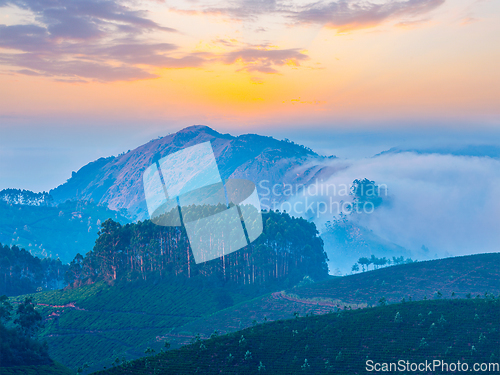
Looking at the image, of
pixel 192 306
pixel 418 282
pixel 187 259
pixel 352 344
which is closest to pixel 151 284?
pixel 187 259

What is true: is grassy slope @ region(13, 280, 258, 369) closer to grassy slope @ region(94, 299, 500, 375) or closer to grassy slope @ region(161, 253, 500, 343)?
grassy slope @ region(161, 253, 500, 343)

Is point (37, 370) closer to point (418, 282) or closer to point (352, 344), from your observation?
point (352, 344)

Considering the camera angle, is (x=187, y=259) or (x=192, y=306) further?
(x=187, y=259)

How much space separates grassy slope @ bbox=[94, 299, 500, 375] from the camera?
196ft

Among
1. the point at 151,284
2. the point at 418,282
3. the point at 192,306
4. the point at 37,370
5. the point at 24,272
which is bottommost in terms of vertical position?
the point at 37,370

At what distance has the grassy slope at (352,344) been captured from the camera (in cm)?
5978

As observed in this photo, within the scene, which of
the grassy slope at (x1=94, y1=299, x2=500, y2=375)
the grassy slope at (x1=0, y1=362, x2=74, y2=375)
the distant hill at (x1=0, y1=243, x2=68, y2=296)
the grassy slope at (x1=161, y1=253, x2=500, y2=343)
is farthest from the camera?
the distant hill at (x1=0, y1=243, x2=68, y2=296)

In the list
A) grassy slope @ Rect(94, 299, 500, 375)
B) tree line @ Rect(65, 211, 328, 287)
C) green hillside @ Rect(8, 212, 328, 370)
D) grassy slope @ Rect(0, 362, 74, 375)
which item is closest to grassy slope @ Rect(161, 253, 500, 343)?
green hillside @ Rect(8, 212, 328, 370)

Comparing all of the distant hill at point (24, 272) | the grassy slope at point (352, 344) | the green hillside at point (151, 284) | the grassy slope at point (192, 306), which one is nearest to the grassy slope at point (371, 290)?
the grassy slope at point (192, 306)

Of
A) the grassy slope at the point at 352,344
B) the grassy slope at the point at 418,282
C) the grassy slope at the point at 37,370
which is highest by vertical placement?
the grassy slope at the point at 418,282

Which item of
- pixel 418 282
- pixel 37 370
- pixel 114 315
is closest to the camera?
pixel 37 370

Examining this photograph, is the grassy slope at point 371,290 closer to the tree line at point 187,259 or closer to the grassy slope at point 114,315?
the grassy slope at point 114,315

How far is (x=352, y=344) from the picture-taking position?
63.9 meters

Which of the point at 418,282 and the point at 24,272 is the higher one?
the point at 24,272
